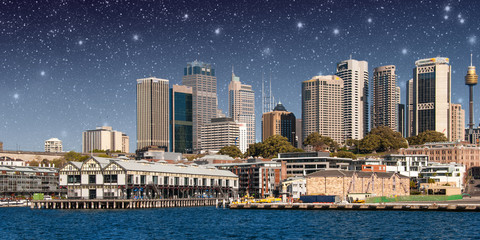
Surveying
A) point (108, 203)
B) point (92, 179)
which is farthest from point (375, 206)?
point (92, 179)

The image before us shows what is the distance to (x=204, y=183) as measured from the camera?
193250 mm

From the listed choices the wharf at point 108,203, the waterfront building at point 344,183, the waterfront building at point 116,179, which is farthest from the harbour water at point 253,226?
the waterfront building at point 344,183

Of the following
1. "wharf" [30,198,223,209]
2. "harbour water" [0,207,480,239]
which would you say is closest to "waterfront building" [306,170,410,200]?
"wharf" [30,198,223,209]

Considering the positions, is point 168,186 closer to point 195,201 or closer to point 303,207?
point 195,201

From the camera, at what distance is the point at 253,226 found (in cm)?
10431

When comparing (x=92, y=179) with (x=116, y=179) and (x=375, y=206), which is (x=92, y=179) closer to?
(x=116, y=179)

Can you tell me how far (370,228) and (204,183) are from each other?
100 metres

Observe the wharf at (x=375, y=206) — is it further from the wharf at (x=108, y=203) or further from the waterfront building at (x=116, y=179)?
the waterfront building at (x=116, y=179)

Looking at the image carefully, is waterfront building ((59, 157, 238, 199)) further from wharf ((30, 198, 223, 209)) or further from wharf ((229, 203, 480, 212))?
wharf ((229, 203, 480, 212))

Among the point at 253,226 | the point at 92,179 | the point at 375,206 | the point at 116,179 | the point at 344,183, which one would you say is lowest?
the point at 375,206

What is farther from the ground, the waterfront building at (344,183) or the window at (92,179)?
the window at (92,179)

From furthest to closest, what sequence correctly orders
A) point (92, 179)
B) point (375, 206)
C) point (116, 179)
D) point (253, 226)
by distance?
point (92, 179) < point (116, 179) < point (375, 206) < point (253, 226)

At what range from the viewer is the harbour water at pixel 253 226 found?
3546 inches

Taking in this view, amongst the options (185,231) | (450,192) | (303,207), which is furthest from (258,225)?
(450,192)
